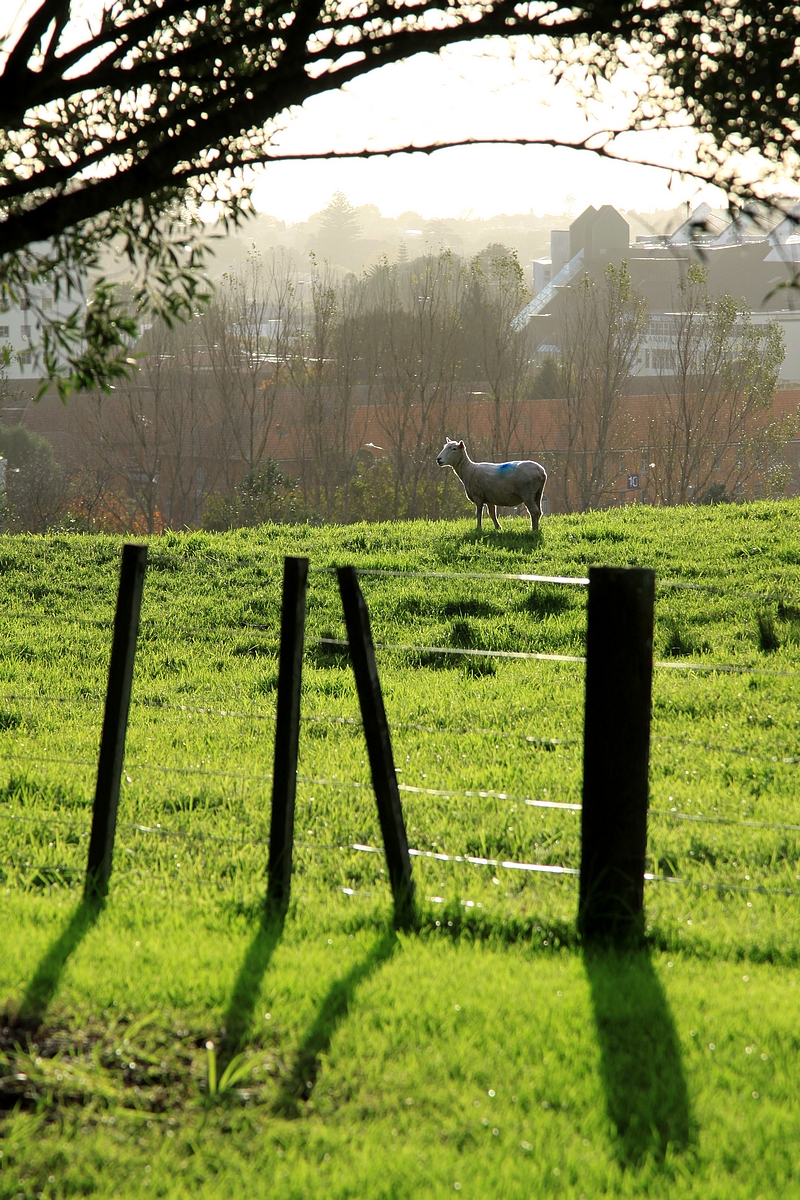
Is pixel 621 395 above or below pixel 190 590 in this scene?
above

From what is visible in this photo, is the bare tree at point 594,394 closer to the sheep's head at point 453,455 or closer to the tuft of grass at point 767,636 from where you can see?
the sheep's head at point 453,455

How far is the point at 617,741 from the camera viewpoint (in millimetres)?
3715

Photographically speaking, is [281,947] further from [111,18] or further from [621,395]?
[621,395]

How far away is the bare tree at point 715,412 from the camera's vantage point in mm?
39219

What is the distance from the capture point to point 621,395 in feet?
138

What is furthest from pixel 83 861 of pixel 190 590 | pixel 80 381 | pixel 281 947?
pixel 190 590

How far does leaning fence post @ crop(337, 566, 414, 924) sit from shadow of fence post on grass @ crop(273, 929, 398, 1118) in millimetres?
368

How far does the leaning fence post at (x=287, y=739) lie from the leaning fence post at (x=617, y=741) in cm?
115

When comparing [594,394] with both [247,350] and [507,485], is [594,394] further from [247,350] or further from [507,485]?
[507,485]

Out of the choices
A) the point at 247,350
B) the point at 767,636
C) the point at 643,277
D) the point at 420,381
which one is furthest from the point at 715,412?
the point at 643,277

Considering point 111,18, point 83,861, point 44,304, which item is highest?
point 111,18

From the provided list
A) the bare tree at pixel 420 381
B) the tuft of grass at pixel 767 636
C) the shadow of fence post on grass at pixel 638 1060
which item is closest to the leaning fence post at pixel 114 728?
the shadow of fence post on grass at pixel 638 1060

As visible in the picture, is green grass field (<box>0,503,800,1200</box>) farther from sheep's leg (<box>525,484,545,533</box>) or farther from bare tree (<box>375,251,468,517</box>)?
bare tree (<box>375,251,468,517</box>)

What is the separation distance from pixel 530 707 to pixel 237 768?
241 cm
